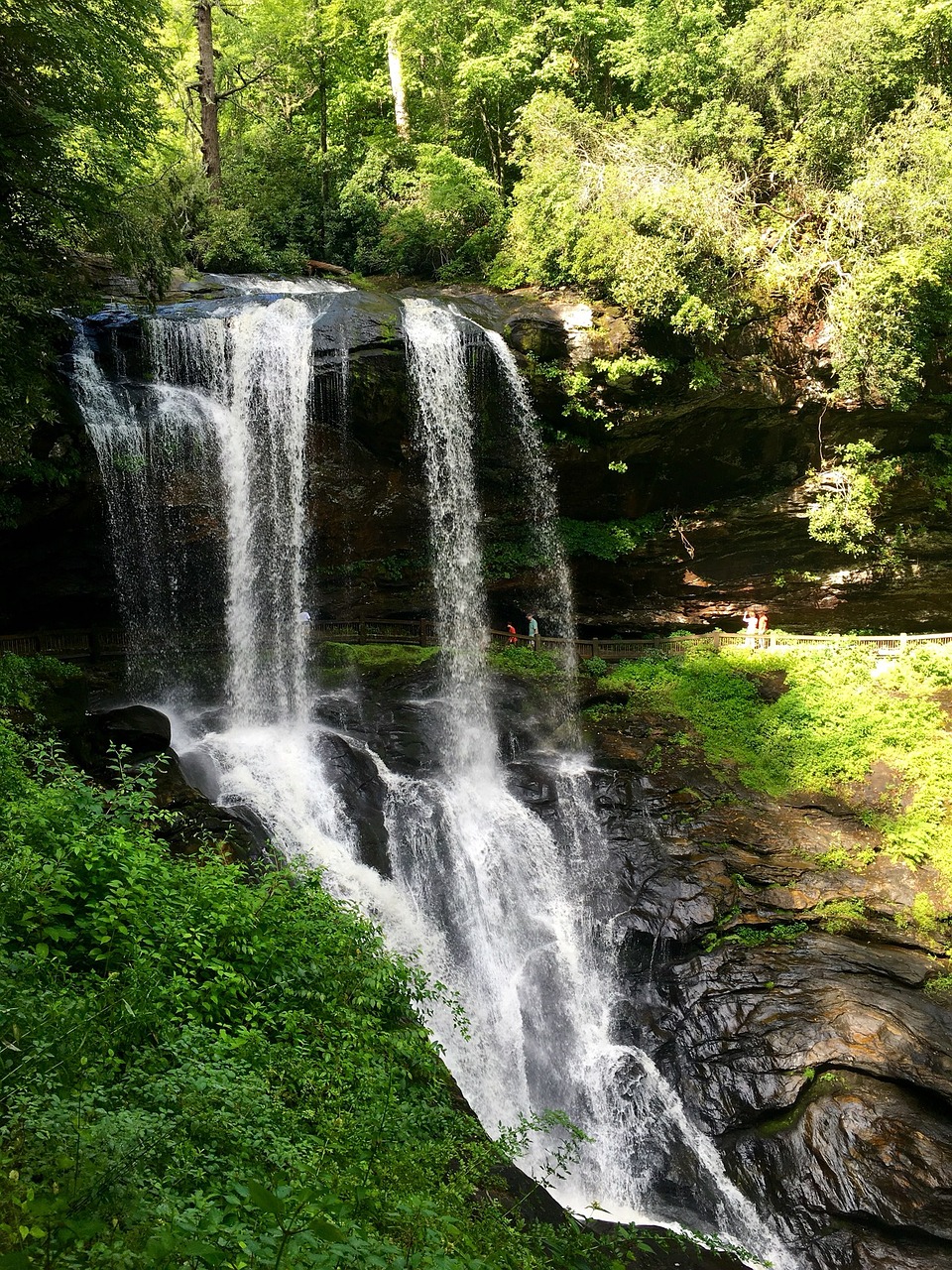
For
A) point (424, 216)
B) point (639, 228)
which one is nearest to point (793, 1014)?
point (639, 228)

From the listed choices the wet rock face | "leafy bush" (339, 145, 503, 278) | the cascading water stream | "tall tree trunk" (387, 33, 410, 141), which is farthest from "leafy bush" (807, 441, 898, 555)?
"tall tree trunk" (387, 33, 410, 141)

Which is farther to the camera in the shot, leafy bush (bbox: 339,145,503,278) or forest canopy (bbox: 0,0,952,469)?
leafy bush (bbox: 339,145,503,278)

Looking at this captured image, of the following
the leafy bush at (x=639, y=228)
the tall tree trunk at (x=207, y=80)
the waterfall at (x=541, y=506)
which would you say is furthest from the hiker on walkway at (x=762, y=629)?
the tall tree trunk at (x=207, y=80)

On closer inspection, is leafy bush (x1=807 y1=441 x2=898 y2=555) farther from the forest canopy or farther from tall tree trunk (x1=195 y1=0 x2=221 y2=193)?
tall tree trunk (x1=195 y1=0 x2=221 y2=193)

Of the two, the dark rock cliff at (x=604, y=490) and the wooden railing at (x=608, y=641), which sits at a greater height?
the dark rock cliff at (x=604, y=490)

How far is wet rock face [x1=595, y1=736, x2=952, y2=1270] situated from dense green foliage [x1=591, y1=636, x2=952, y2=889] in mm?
696

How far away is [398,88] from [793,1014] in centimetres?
2536

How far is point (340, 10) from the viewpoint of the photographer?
2317cm

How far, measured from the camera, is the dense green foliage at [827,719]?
12203mm

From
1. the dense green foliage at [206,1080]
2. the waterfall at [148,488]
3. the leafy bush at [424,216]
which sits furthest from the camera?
the leafy bush at [424,216]

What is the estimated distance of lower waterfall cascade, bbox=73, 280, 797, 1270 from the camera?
9.12 meters

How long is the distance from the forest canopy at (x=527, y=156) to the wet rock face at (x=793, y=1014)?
29.6 ft

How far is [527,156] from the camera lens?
18469mm

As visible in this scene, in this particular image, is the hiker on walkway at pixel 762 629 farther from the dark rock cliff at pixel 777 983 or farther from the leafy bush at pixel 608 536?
the dark rock cliff at pixel 777 983
